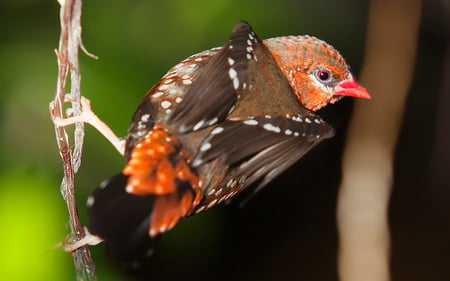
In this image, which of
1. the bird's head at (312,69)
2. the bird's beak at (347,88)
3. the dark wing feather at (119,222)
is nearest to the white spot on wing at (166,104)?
the dark wing feather at (119,222)

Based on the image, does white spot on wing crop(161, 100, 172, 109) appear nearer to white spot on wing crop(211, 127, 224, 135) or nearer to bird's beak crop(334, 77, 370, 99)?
white spot on wing crop(211, 127, 224, 135)

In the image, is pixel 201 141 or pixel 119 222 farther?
pixel 201 141

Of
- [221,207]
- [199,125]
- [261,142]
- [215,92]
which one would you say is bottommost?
[221,207]

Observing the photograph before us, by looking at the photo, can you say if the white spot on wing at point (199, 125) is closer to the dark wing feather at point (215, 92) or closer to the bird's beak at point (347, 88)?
the dark wing feather at point (215, 92)

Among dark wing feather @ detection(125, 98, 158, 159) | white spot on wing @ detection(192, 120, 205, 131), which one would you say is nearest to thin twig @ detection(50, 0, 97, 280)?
dark wing feather @ detection(125, 98, 158, 159)

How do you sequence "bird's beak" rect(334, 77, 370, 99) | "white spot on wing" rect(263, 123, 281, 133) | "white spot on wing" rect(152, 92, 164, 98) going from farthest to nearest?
"bird's beak" rect(334, 77, 370, 99) → "white spot on wing" rect(152, 92, 164, 98) → "white spot on wing" rect(263, 123, 281, 133)

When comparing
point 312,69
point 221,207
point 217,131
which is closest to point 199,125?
point 217,131

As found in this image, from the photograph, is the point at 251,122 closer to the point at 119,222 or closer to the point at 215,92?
the point at 215,92
